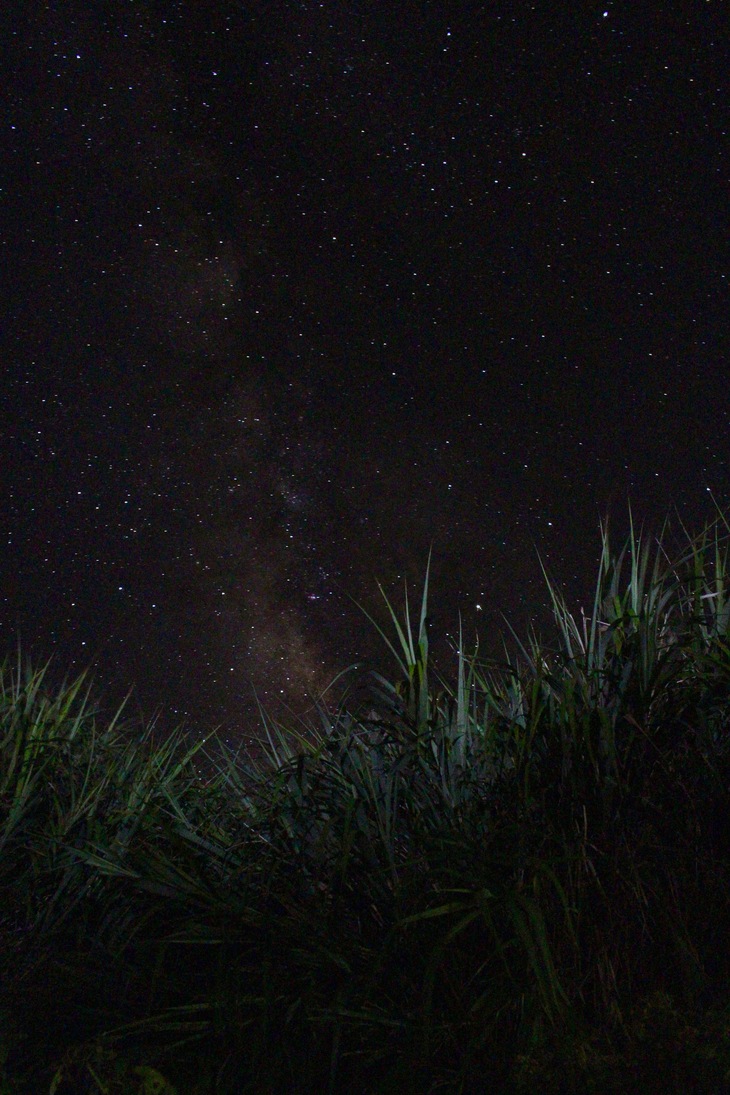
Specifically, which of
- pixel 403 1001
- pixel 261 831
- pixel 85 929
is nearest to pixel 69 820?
pixel 85 929

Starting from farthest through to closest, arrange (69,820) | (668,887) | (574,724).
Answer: (69,820)
(574,724)
(668,887)

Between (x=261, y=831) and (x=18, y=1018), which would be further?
(x=261, y=831)

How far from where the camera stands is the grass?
68.9 inches

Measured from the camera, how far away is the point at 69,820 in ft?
10.2

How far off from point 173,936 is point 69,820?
1.25m

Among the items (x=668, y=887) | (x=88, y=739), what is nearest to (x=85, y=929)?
(x=88, y=739)

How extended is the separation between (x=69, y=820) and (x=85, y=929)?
631 millimetres

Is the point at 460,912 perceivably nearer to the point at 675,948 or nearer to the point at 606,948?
the point at 606,948

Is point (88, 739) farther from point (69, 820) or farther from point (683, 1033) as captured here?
point (683, 1033)

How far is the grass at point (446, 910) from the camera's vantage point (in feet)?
5.74

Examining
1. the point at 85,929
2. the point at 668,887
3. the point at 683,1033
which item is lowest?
the point at 683,1033

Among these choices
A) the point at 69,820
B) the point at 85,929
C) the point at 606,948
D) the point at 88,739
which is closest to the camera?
the point at 606,948

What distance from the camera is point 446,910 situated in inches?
72.9

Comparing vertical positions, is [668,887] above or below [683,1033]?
above
